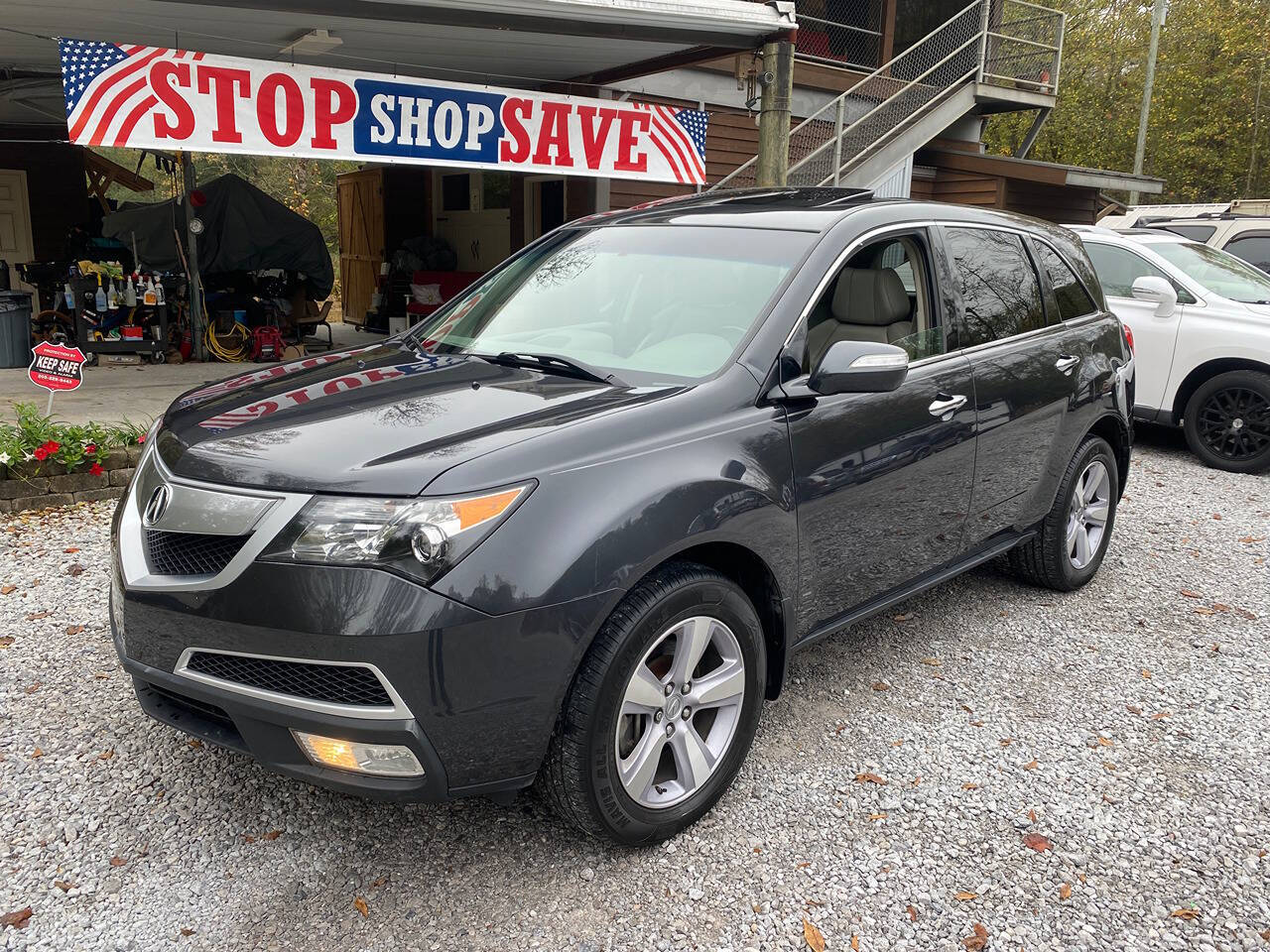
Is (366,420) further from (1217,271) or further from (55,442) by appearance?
(1217,271)

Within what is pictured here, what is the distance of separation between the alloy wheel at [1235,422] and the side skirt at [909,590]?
14.4ft

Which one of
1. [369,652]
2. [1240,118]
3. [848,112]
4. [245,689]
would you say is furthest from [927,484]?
[1240,118]

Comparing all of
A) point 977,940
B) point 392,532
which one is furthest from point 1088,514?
point 392,532

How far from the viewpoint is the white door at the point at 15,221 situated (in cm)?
1333

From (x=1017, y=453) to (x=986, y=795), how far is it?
1.55 meters

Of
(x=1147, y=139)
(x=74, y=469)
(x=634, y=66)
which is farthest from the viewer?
(x=1147, y=139)

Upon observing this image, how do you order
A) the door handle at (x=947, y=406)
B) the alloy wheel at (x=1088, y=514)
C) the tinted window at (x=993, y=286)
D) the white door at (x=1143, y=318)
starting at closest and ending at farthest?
the door handle at (x=947, y=406)
the tinted window at (x=993, y=286)
the alloy wheel at (x=1088, y=514)
the white door at (x=1143, y=318)

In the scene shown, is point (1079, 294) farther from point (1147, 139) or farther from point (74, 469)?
point (1147, 139)

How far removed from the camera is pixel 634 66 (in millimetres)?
9477

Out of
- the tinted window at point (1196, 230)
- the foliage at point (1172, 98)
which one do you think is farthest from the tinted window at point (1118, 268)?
the foliage at point (1172, 98)

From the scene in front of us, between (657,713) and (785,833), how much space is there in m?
0.60

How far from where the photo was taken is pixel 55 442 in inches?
224

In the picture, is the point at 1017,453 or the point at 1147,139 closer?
the point at 1017,453

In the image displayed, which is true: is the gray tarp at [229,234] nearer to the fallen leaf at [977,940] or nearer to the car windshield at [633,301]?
the car windshield at [633,301]
